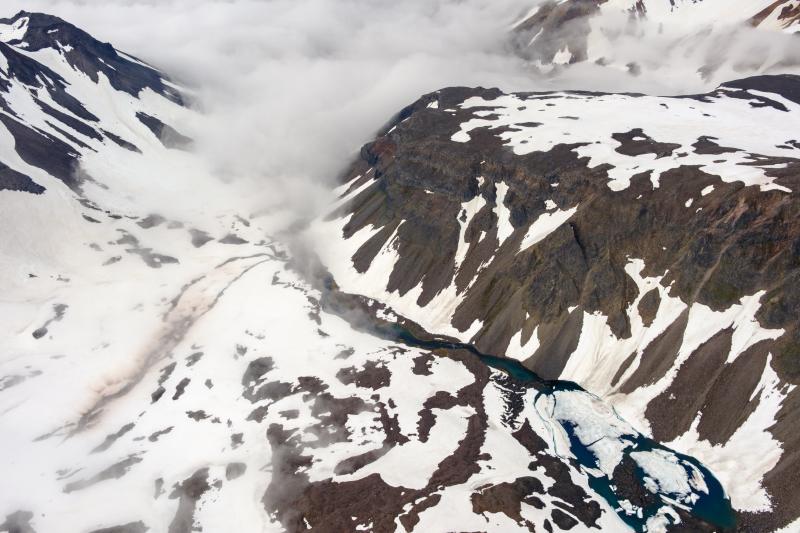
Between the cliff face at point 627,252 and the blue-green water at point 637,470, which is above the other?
the cliff face at point 627,252

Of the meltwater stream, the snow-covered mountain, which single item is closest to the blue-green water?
the meltwater stream

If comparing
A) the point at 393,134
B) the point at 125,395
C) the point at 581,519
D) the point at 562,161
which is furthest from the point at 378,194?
the point at 581,519

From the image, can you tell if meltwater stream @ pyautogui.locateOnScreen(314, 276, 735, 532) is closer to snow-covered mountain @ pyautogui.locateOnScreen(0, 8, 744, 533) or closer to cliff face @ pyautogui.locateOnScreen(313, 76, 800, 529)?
snow-covered mountain @ pyautogui.locateOnScreen(0, 8, 744, 533)

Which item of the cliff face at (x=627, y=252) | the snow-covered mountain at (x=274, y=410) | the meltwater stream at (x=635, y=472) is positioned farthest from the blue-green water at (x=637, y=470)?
the cliff face at (x=627, y=252)

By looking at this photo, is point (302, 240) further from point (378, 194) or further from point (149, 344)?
point (149, 344)

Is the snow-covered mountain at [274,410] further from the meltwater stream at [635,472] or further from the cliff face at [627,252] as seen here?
the cliff face at [627,252]

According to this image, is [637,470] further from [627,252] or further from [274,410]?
[274,410]
